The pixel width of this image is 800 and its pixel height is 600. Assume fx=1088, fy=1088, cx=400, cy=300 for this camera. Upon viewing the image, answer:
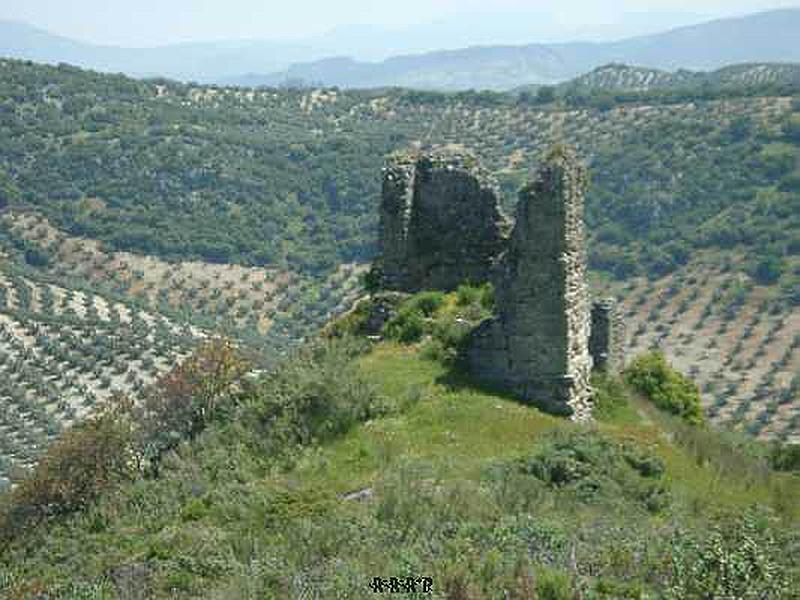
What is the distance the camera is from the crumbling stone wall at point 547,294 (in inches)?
589

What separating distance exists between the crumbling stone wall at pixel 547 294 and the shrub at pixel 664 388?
418 cm

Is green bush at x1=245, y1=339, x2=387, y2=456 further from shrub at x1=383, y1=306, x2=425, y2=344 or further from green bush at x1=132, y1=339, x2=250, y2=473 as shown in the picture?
shrub at x1=383, y1=306, x2=425, y2=344

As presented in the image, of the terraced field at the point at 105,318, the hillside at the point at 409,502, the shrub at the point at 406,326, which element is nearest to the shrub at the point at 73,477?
the hillside at the point at 409,502

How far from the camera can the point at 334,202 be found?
9469 cm

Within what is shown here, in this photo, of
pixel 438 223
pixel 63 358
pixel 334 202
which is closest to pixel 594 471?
pixel 438 223

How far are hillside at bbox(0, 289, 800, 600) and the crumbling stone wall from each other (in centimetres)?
57

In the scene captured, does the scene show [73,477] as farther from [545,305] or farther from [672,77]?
[672,77]

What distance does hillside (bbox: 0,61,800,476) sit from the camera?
217 ft

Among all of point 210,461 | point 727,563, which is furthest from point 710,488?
point 210,461

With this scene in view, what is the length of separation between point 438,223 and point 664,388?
5.03 m

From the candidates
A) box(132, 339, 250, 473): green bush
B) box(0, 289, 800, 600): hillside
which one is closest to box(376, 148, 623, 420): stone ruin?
box(0, 289, 800, 600): hillside

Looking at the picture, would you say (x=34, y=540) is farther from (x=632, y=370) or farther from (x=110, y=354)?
(x=110, y=354)

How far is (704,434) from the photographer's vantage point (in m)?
16.6

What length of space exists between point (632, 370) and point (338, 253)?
219 feet
